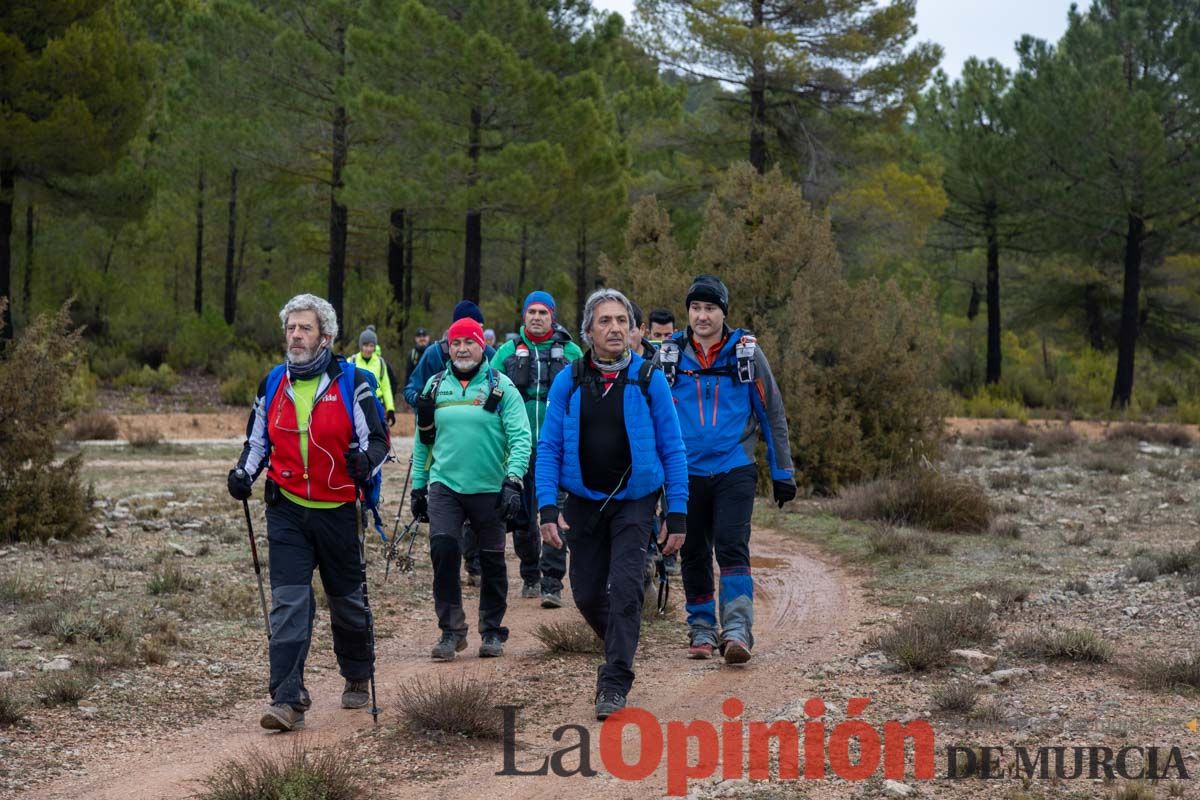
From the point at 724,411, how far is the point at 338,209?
98.7 ft

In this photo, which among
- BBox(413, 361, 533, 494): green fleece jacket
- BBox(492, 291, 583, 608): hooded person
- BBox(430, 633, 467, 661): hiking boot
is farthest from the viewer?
BBox(492, 291, 583, 608): hooded person

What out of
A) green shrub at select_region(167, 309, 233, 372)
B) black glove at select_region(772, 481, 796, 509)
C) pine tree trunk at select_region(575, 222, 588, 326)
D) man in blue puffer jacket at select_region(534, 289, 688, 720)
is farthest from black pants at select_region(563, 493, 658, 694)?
green shrub at select_region(167, 309, 233, 372)

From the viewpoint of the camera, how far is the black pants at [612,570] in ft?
21.5

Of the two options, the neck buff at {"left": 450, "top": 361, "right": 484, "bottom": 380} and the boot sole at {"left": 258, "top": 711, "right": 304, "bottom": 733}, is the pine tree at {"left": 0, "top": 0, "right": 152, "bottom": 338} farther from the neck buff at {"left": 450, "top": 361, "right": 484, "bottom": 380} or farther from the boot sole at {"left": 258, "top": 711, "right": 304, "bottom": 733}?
the boot sole at {"left": 258, "top": 711, "right": 304, "bottom": 733}

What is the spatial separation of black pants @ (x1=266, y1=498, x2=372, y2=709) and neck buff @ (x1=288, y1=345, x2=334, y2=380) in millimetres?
617

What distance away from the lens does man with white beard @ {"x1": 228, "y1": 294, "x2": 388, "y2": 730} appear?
21.0ft

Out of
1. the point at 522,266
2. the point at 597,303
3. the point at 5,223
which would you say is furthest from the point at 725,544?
the point at 522,266

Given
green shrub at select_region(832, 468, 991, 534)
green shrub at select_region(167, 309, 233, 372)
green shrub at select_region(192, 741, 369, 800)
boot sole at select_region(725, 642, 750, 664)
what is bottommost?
green shrub at select_region(192, 741, 369, 800)

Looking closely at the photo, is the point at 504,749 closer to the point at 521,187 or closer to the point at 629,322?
the point at 629,322

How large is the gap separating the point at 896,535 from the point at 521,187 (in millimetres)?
17895

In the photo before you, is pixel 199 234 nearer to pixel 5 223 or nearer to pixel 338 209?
pixel 338 209

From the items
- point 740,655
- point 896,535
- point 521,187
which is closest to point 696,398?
point 740,655

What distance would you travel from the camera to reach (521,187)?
28.3m

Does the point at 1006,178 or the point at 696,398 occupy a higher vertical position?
the point at 1006,178
